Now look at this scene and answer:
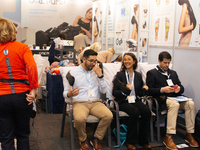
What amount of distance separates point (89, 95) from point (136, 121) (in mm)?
713

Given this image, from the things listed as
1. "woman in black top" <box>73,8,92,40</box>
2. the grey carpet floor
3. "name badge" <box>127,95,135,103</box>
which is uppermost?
"woman in black top" <box>73,8,92,40</box>

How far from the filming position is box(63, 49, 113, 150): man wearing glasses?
9.53 ft

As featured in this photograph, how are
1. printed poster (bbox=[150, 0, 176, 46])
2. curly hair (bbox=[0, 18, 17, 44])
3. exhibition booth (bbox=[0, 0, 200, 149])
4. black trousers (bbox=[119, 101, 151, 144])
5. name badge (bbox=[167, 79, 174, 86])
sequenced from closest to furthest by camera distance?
curly hair (bbox=[0, 18, 17, 44])
black trousers (bbox=[119, 101, 151, 144])
name badge (bbox=[167, 79, 174, 86])
exhibition booth (bbox=[0, 0, 200, 149])
printed poster (bbox=[150, 0, 176, 46])

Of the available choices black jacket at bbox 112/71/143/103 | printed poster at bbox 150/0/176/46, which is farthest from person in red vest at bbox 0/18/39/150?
printed poster at bbox 150/0/176/46

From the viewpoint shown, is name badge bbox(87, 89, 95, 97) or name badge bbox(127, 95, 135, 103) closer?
name badge bbox(87, 89, 95, 97)

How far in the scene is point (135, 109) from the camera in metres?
3.13

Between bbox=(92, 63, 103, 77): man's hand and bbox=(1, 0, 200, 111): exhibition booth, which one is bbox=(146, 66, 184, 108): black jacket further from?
bbox=(92, 63, 103, 77): man's hand

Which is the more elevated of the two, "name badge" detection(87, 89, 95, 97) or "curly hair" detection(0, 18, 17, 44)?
"curly hair" detection(0, 18, 17, 44)

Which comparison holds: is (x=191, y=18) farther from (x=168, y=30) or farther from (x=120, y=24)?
(x=120, y=24)

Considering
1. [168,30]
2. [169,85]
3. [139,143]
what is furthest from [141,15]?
[139,143]

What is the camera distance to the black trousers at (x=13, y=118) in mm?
2086

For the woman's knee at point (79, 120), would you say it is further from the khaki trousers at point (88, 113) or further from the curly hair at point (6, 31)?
the curly hair at point (6, 31)

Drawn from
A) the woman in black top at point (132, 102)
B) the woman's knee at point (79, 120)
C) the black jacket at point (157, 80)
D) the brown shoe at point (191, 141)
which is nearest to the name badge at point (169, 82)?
the black jacket at point (157, 80)

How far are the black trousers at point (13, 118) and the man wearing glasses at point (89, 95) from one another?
0.74 meters
